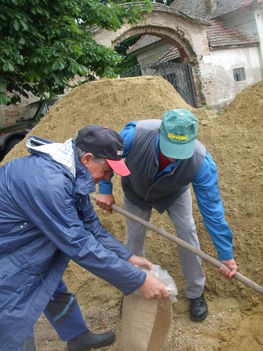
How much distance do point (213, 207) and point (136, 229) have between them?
74cm

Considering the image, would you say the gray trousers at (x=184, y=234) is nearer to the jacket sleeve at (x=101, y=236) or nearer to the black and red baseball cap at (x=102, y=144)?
the jacket sleeve at (x=101, y=236)

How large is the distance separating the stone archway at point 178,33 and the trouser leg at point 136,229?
876 cm

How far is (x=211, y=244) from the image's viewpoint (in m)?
3.26

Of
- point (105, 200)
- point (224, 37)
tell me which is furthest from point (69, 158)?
point (224, 37)

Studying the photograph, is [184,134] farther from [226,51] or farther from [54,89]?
[226,51]

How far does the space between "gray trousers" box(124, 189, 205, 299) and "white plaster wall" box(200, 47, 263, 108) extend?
1113 centimetres

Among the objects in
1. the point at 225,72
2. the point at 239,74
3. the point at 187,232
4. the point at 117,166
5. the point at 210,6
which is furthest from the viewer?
the point at 210,6

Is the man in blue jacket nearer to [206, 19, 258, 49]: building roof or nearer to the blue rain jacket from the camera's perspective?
the blue rain jacket

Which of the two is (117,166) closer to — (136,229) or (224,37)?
(136,229)

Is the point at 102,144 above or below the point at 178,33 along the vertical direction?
below

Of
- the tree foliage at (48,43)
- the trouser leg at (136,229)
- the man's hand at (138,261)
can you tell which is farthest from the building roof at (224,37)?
the man's hand at (138,261)

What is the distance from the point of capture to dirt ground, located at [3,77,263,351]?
2609 mm

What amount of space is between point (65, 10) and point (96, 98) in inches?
62.7

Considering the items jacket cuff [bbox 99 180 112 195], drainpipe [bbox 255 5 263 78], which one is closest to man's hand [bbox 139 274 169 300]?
jacket cuff [bbox 99 180 112 195]
